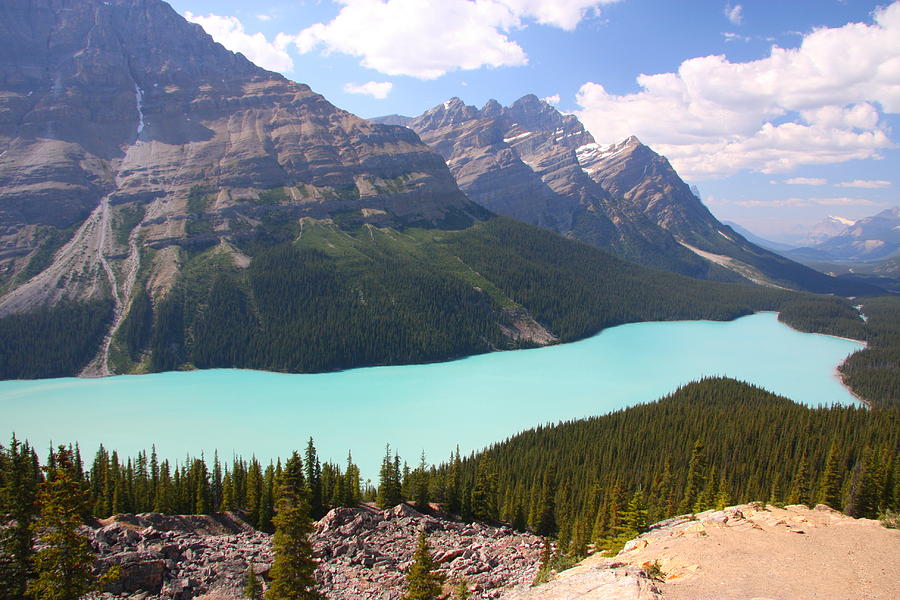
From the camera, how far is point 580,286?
636 feet

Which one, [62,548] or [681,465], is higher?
[62,548]

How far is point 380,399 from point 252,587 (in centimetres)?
6955

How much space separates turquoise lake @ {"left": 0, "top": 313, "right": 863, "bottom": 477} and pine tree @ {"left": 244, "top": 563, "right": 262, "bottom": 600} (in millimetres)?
37136

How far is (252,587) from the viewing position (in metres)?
31.4

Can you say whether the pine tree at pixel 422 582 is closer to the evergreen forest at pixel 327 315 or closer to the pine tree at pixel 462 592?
the pine tree at pixel 462 592

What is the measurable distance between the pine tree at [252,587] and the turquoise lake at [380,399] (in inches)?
1462

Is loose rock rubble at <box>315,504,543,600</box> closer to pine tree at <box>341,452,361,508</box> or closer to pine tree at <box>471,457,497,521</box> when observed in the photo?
pine tree at <box>471,457,497,521</box>

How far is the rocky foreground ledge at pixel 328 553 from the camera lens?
31922 millimetres

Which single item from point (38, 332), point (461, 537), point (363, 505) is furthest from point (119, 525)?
point (38, 332)

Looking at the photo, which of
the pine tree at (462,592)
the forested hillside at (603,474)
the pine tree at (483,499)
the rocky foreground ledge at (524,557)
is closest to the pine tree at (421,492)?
the forested hillside at (603,474)

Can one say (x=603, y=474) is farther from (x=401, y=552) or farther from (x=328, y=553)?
(x=328, y=553)

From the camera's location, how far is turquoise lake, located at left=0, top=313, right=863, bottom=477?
7862 cm

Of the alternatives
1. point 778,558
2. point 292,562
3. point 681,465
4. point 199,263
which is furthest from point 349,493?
point 199,263

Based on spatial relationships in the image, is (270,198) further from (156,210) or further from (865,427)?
(865,427)
